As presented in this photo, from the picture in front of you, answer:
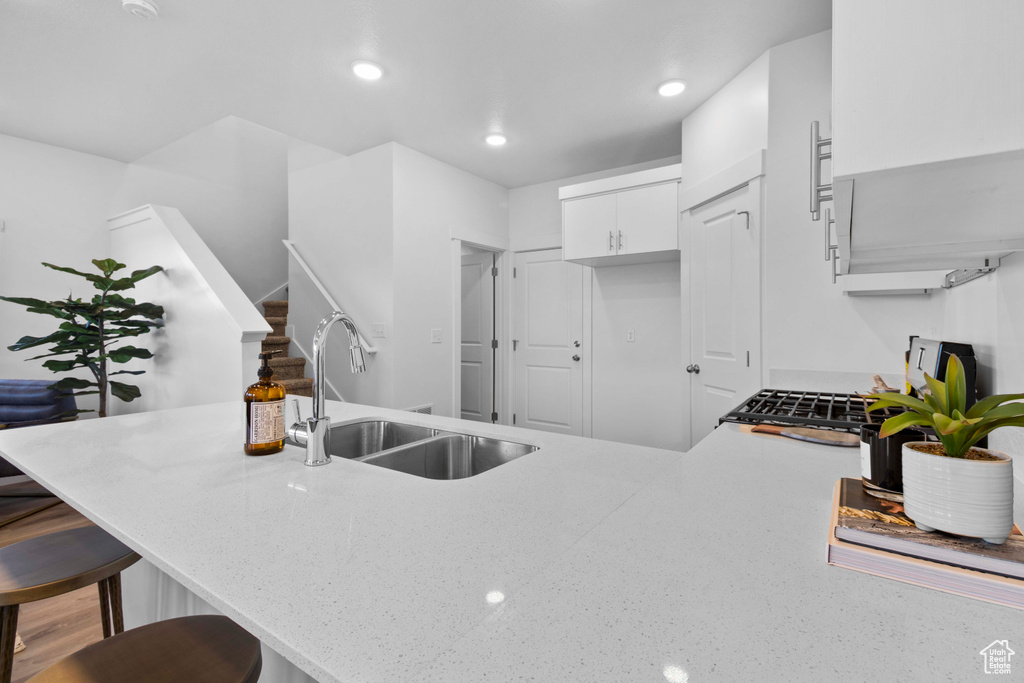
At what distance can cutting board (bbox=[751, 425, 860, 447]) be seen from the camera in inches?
48.4

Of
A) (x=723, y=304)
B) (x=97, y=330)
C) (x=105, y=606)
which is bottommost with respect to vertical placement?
(x=105, y=606)

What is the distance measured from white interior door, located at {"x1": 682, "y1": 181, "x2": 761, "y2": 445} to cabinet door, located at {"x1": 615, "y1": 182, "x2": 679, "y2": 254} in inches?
5.4

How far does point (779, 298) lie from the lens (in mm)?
2361

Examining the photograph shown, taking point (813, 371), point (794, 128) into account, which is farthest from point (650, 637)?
point (794, 128)

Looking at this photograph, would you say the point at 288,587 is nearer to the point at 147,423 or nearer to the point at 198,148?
the point at 147,423

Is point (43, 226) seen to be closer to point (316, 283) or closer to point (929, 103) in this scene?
point (316, 283)

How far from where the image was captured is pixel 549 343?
4535 mm

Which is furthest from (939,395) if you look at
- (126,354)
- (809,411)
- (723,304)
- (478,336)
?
(126,354)

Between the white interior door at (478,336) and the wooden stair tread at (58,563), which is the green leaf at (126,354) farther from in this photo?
the wooden stair tread at (58,563)

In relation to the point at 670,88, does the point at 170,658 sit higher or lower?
lower

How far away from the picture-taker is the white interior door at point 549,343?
4398 millimetres

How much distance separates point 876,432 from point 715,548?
38 cm

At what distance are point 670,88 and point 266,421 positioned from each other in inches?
108

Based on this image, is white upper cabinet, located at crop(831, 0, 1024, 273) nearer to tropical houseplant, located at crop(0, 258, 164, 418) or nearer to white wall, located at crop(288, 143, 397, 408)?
white wall, located at crop(288, 143, 397, 408)
